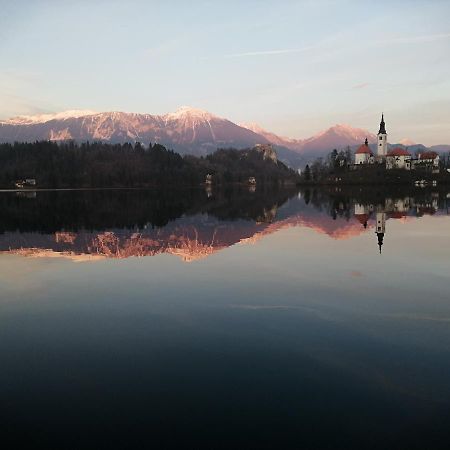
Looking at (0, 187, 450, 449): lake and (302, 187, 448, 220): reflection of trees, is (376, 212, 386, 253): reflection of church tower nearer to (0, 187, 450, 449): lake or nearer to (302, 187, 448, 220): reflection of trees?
(302, 187, 448, 220): reflection of trees

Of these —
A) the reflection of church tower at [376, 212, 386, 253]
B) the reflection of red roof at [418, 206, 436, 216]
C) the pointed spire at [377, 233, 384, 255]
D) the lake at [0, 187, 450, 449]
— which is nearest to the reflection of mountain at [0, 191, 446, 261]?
the reflection of church tower at [376, 212, 386, 253]

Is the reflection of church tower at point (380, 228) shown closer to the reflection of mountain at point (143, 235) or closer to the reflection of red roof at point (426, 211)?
the reflection of mountain at point (143, 235)

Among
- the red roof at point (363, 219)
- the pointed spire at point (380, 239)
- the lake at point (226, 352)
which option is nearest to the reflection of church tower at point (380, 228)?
the pointed spire at point (380, 239)

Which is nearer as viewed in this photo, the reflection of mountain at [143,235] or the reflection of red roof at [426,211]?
the reflection of mountain at [143,235]

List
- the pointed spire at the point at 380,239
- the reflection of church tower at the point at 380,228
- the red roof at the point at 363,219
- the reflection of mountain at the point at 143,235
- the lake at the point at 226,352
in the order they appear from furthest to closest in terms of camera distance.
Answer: the red roof at the point at 363,219
the reflection of church tower at the point at 380,228
the pointed spire at the point at 380,239
the reflection of mountain at the point at 143,235
the lake at the point at 226,352

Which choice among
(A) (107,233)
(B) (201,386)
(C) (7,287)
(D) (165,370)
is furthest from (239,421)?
(A) (107,233)

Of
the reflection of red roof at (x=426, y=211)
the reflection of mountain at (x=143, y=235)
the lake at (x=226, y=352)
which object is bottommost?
the lake at (x=226, y=352)

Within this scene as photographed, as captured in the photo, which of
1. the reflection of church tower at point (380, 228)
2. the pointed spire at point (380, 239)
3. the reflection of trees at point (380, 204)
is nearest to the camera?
the pointed spire at point (380, 239)

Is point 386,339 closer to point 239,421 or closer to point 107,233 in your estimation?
point 239,421

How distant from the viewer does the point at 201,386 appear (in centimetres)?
1235

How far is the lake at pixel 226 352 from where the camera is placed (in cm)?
1041

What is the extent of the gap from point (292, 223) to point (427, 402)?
50.8m

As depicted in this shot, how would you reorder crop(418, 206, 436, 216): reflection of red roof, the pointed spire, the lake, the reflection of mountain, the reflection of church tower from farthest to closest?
crop(418, 206, 436, 216): reflection of red roof → the reflection of church tower → the pointed spire → the reflection of mountain → the lake

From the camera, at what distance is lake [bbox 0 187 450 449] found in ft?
34.1
